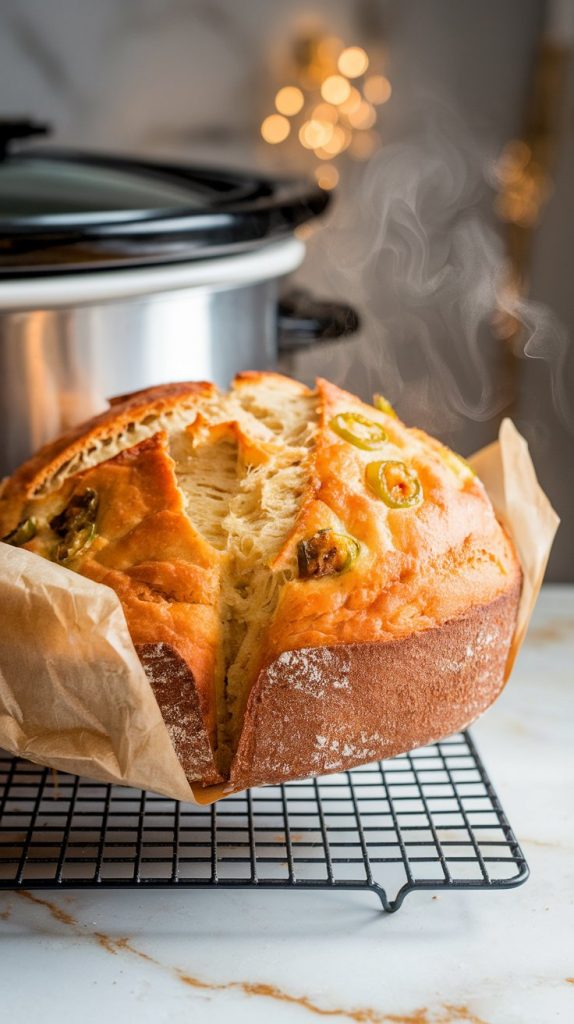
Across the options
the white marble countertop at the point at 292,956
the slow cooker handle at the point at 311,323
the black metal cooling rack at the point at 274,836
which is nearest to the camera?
the white marble countertop at the point at 292,956

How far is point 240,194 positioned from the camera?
1533 mm

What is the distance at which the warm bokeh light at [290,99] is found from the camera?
2273 mm

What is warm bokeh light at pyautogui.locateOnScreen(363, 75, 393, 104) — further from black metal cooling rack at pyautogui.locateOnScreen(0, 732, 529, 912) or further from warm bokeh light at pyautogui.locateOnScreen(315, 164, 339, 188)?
black metal cooling rack at pyautogui.locateOnScreen(0, 732, 529, 912)

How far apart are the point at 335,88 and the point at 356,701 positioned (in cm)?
162

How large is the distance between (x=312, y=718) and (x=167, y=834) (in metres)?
0.22

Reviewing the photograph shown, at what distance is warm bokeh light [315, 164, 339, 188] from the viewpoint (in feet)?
7.65

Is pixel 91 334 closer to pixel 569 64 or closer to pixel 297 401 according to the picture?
pixel 297 401

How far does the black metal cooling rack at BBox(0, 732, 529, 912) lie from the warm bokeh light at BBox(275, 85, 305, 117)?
1484 millimetres

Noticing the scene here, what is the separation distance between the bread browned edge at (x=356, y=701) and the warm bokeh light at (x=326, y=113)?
4.85 feet

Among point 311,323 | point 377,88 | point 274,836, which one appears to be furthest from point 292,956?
point 377,88

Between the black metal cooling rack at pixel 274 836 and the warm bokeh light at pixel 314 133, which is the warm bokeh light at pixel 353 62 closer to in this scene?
the warm bokeh light at pixel 314 133

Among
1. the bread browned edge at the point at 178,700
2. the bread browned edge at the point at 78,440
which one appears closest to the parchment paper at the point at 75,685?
the bread browned edge at the point at 178,700

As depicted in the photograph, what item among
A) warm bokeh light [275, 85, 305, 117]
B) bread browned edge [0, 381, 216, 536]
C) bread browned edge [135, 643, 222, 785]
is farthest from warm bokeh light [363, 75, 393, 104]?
bread browned edge [135, 643, 222, 785]

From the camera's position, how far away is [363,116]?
2.30m
